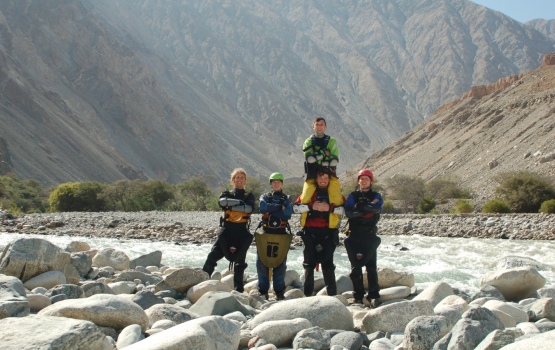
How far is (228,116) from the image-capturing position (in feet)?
473

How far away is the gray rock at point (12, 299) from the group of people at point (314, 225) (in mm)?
3248

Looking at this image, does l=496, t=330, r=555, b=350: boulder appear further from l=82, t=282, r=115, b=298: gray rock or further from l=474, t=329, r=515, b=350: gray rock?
l=82, t=282, r=115, b=298: gray rock

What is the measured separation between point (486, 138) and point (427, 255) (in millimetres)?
52118

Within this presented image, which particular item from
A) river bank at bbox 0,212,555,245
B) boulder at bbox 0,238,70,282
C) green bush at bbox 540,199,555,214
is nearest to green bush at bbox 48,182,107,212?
river bank at bbox 0,212,555,245

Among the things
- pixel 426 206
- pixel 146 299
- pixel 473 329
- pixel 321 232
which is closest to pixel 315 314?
pixel 473 329

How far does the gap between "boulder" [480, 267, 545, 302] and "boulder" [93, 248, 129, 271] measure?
23.8ft

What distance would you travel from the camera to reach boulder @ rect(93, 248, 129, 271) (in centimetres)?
1116

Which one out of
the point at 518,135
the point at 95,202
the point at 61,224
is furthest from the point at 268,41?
the point at 61,224

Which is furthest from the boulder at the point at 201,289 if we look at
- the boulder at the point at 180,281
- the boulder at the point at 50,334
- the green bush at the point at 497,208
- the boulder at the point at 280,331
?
the green bush at the point at 497,208

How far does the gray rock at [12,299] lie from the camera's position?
5.37m

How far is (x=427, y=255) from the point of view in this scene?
18.1 m

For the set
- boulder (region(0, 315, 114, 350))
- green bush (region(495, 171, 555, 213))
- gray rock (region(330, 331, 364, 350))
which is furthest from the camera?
green bush (region(495, 171, 555, 213))

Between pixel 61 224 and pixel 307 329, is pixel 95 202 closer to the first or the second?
pixel 61 224

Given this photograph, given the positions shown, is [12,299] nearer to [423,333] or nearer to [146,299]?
[146,299]
